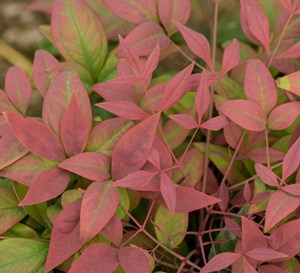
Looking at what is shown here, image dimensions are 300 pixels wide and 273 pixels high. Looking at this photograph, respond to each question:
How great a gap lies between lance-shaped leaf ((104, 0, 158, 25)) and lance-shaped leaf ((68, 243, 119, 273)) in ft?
0.91

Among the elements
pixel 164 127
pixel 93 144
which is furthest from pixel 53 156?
pixel 164 127

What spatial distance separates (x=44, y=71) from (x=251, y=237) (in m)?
0.27

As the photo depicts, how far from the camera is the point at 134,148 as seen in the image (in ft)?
1.46

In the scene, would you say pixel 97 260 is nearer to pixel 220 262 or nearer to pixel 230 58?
pixel 220 262

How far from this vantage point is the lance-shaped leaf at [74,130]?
464 mm

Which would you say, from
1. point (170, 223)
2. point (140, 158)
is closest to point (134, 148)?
point (140, 158)

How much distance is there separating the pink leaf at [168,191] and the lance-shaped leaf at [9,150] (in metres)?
0.14

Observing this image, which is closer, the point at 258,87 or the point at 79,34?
the point at 258,87

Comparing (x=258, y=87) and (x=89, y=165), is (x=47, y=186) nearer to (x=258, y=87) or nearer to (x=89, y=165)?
(x=89, y=165)

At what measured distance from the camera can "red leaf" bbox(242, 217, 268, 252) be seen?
1.42ft

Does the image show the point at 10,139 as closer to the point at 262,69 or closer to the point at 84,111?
the point at 84,111

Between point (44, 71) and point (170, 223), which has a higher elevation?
point (44, 71)

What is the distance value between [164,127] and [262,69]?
0.13 meters

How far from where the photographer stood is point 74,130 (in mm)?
473
